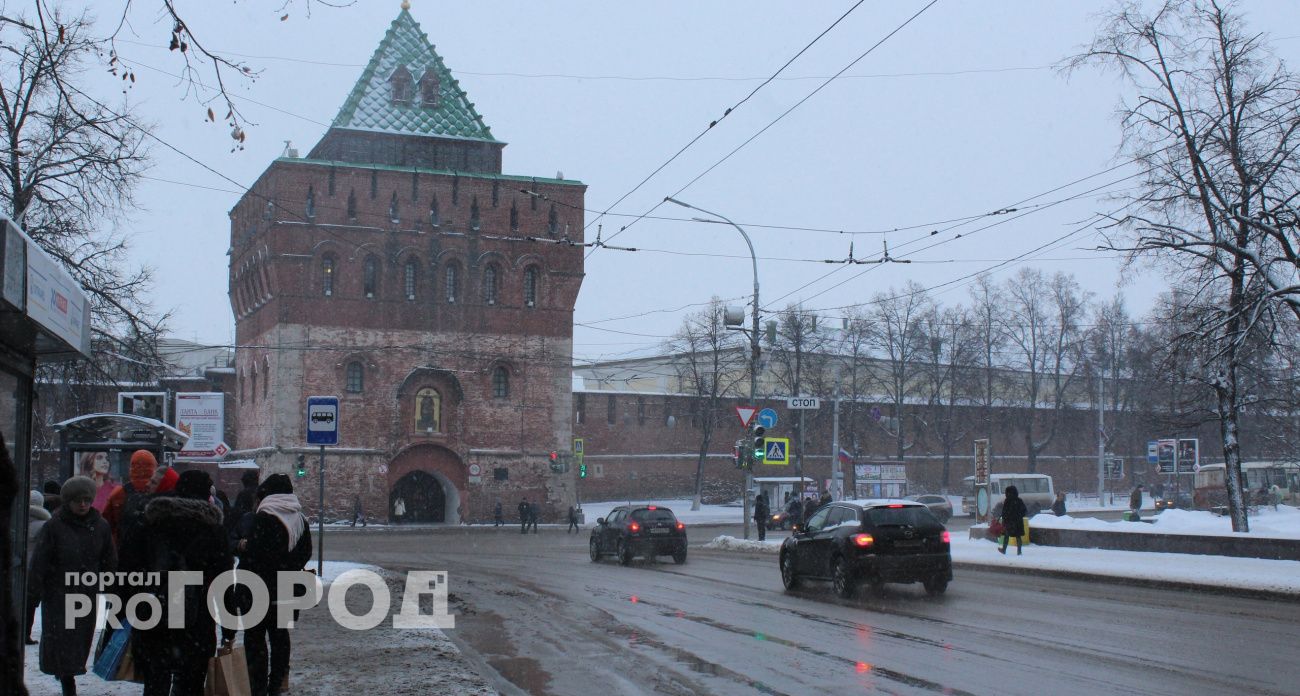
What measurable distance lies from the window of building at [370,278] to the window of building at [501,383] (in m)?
6.80

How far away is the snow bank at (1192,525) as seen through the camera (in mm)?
24406

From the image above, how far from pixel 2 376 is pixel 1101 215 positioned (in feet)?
68.8

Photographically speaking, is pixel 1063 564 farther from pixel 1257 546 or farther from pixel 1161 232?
pixel 1161 232

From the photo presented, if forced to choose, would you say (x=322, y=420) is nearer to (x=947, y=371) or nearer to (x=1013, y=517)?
(x=1013, y=517)

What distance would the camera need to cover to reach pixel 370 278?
5422cm

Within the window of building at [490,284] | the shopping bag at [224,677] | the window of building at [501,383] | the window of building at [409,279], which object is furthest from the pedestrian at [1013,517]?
the window of building at [409,279]

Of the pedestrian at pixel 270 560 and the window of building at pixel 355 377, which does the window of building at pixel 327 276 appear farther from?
the pedestrian at pixel 270 560

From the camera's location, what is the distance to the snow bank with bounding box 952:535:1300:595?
1889cm

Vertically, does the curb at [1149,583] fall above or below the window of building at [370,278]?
below

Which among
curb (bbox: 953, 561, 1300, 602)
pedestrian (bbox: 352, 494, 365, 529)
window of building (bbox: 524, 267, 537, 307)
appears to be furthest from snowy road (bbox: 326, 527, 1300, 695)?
window of building (bbox: 524, 267, 537, 307)

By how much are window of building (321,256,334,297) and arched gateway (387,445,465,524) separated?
8036mm

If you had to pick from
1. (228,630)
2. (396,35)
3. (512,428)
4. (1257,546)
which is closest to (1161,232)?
(1257,546)

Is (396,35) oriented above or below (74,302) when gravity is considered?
above

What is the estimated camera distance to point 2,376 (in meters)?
7.76
